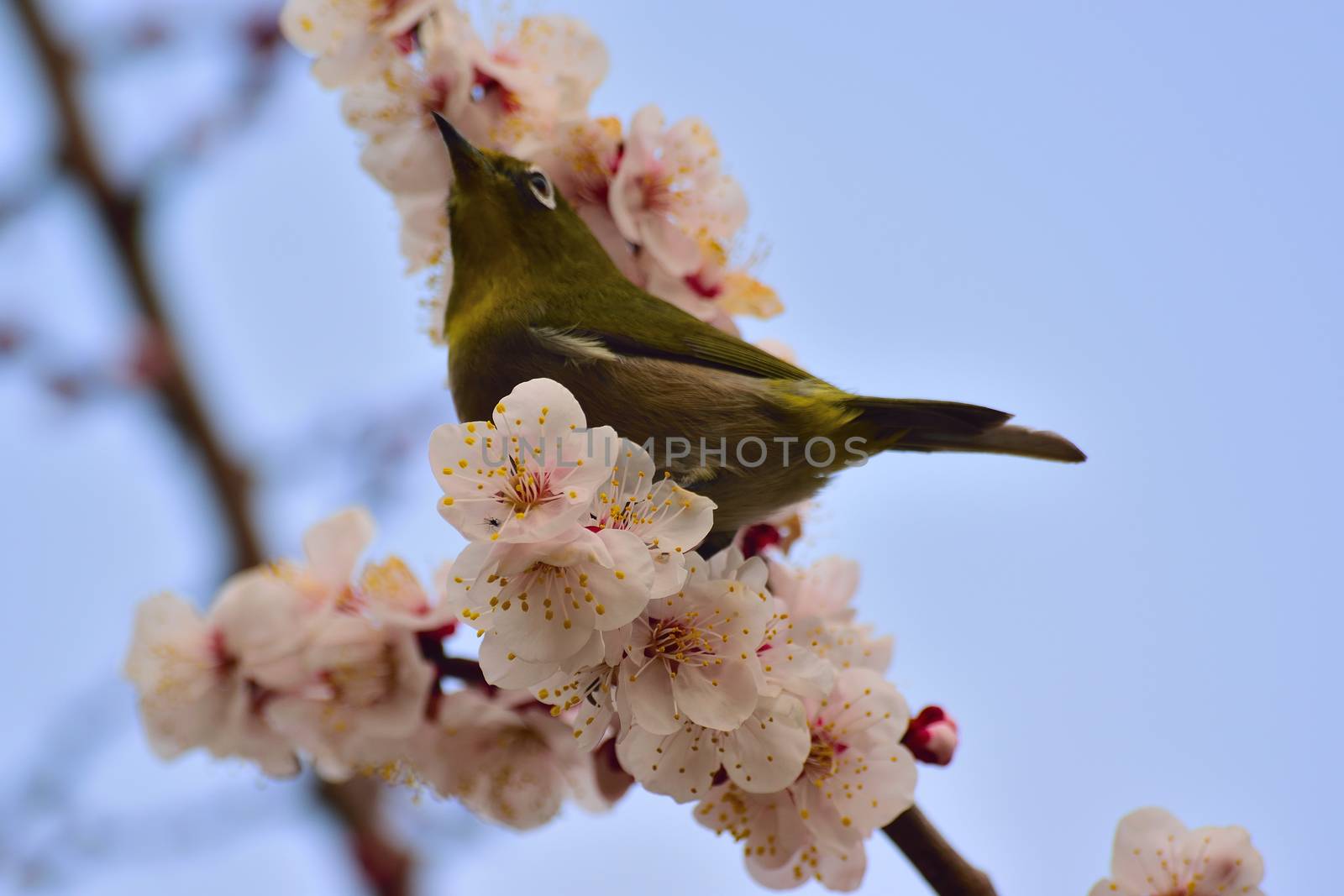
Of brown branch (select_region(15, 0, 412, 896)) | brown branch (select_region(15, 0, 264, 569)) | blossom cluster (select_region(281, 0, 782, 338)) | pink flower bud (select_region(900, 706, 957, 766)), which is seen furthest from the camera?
brown branch (select_region(15, 0, 264, 569))

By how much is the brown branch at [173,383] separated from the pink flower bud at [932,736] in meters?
3.44

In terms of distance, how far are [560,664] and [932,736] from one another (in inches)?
37.7

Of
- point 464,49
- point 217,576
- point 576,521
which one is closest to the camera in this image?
point 576,521

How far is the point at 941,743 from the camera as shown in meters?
2.30

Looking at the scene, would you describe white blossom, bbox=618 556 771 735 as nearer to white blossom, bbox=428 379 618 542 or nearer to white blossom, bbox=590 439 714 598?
white blossom, bbox=590 439 714 598

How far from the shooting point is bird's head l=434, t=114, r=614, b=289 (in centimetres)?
279

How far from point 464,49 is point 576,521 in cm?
167

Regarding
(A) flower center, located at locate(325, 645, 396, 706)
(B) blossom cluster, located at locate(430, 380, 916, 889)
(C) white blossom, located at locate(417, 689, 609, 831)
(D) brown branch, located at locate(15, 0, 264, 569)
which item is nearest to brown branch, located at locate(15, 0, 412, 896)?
(D) brown branch, located at locate(15, 0, 264, 569)

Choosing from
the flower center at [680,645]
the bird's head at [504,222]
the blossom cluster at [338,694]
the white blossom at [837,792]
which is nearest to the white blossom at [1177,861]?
the white blossom at [837,792]

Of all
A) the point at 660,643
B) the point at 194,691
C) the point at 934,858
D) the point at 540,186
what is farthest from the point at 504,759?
the point at 540,186

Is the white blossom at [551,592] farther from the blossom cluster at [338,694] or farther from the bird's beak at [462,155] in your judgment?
the bird's beak at [462,155]

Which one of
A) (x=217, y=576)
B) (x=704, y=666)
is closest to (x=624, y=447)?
(x=704, y=666)

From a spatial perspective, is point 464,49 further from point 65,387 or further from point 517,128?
point 65,387

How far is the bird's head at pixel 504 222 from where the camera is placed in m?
2.79
